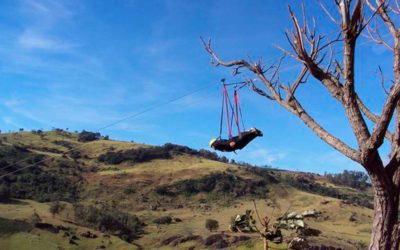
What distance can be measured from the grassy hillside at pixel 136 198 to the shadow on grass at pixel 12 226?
0.15m

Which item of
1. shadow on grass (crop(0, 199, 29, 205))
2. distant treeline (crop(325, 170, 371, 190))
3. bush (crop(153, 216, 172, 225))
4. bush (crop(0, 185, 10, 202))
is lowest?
bush (crop(153, 216, 172, 225))

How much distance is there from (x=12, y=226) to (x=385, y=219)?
7821 centimetres

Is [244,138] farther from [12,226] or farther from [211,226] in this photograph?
[211,226]

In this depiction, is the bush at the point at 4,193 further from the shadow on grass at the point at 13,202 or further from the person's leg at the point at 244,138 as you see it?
the person's leg at the point at 244,138

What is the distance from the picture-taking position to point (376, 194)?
21.5ft

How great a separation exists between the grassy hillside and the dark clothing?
183ft

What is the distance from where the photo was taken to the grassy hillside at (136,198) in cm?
8112

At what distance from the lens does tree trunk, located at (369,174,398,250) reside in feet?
21.2

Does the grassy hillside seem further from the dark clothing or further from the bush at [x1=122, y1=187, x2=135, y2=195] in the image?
the dark clothing

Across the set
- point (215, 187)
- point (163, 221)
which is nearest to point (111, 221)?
point (163, 221)

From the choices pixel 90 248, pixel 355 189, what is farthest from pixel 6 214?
pixel 355 189

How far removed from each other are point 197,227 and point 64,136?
10452 centimetres

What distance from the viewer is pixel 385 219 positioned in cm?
650

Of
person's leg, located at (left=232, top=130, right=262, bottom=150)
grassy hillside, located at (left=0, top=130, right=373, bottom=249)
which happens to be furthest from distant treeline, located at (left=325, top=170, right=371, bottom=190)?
person's leg, located at (left=232, top=130, right=262, bottom=150)
